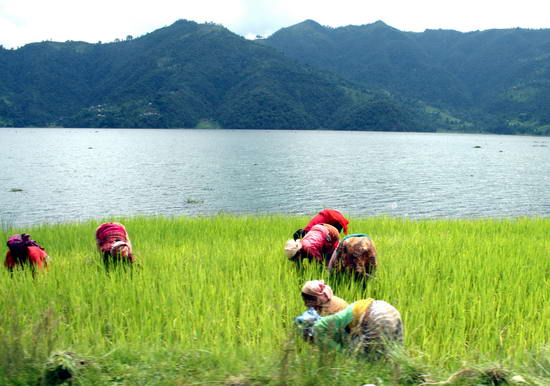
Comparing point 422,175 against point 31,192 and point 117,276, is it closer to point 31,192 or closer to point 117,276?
point 31,192

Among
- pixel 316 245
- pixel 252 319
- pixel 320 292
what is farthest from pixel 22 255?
pixel 320 292

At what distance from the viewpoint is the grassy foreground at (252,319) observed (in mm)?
3621

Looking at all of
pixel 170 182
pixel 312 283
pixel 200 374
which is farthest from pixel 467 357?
pixel 170 182

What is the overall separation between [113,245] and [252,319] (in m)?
3.29

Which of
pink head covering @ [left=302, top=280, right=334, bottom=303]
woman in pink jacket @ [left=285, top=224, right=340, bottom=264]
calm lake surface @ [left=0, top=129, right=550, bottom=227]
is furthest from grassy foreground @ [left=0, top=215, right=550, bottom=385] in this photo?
calm lake surface @ [left=0, top=129, right=550, bottom=227]

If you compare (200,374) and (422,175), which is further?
(422,175)

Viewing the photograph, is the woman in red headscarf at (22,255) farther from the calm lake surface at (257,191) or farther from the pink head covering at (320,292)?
the calm lake surface at (257,191)

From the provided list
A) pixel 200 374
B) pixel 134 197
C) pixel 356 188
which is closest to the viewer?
pixel 200 374

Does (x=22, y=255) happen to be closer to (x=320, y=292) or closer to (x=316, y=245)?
(x=316, y=245)

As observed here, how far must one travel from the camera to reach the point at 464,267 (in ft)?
21.9

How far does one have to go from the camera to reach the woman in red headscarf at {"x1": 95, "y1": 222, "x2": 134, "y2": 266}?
6871 mm

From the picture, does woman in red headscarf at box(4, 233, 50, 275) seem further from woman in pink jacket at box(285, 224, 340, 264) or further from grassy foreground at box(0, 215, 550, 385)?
woman in pink jacket at box(285, 224, 340, 264)

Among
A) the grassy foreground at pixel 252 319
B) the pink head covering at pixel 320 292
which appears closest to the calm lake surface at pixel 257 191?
the grassy foreground at pixel 252 319

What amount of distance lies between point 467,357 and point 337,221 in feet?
12.5
